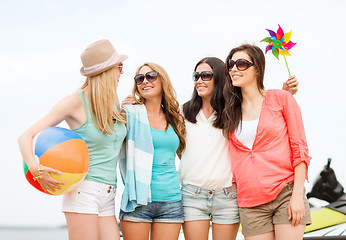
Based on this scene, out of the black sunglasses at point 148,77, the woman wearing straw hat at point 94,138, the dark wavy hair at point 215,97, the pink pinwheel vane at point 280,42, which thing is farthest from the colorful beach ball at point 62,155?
the pink pinwheel vane at point 280,42

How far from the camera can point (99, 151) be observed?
2.66m

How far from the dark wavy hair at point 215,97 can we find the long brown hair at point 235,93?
18 centimetres

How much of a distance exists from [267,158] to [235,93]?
2.03 ft

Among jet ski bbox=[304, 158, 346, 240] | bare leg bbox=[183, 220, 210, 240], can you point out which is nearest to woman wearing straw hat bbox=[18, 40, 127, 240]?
bare leg bbox=[183, 220, 210, 240]

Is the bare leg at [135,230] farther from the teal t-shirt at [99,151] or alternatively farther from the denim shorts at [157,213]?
the teal t-shirt at [99,151]

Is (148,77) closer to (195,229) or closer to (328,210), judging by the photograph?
(195,229)

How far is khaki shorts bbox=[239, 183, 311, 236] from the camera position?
106 inches

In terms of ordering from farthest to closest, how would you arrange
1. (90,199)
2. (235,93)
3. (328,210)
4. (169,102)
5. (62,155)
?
(328,210), (169,102), (235,93), (90,199), (62,155)

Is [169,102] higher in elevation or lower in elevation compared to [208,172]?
higher

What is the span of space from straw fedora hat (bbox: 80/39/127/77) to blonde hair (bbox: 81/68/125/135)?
0.05 metres

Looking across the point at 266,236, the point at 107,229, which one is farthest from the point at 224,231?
the point at 107,229

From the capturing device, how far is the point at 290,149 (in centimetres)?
281

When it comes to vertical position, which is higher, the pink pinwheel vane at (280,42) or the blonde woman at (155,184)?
the pink pinwheel vane at (280,42)

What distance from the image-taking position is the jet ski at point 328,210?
596 centimetres
